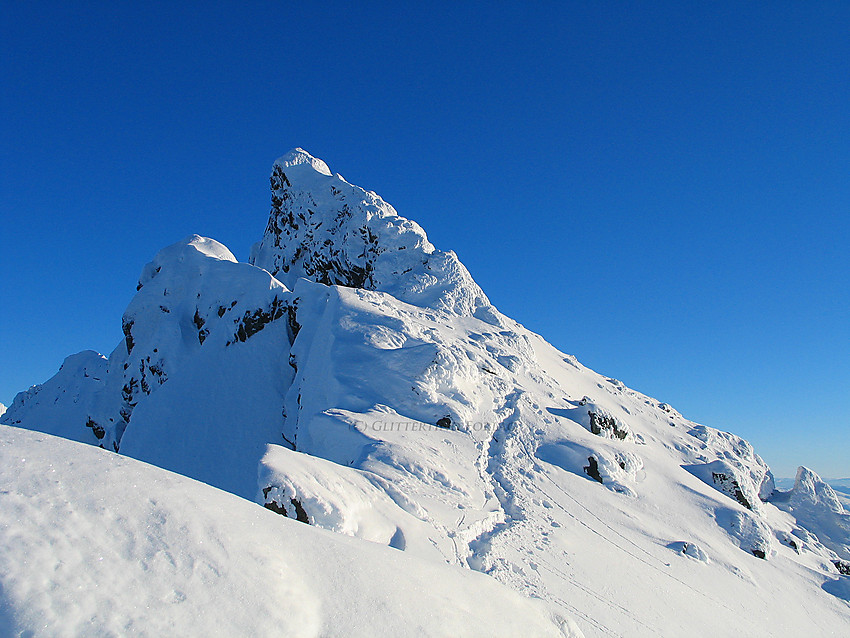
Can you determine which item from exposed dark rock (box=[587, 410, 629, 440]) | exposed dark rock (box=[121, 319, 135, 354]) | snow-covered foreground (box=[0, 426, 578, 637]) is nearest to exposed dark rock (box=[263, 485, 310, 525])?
snow-covered foreground (box=[0, 426, 578, 637])

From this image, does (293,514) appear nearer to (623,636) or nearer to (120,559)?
(120,559)

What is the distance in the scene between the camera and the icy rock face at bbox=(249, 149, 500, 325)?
37781 millimetres

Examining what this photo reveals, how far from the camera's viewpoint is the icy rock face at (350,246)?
124 feet

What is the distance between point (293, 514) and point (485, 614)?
5222 mm

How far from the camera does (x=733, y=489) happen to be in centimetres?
2592

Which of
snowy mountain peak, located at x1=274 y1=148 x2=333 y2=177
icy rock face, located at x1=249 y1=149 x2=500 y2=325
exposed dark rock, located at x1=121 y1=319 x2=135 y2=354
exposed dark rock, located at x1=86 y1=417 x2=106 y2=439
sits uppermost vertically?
snowy mountain peak, located at x1=274 y1=148 x2=333 y2=177

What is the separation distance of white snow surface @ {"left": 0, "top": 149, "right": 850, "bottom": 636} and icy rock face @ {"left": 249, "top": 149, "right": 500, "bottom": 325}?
0.92 ft

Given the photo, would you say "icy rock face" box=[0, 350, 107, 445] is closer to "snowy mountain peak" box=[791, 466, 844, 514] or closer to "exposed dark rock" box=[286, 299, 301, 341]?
"exposed dark rock" box=[286, 299, 301, 341]

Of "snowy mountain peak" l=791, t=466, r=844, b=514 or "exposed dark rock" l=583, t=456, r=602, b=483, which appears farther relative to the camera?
"snowy mountain peak" l=791, t=466, r=844, b=514

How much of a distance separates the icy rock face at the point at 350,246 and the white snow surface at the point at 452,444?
281 millimetres

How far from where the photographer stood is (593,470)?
20750 millimetres

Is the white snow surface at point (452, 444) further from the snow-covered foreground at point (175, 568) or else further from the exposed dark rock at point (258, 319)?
the snow-covered foreground at point (175, 568)

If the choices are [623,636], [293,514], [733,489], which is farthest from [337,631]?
[733,489]

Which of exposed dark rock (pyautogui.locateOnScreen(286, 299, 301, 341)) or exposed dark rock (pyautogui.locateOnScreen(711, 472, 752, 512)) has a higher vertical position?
exposed dark rock (pyautogui.locateOnScreen(286, 299, 301, 341))
